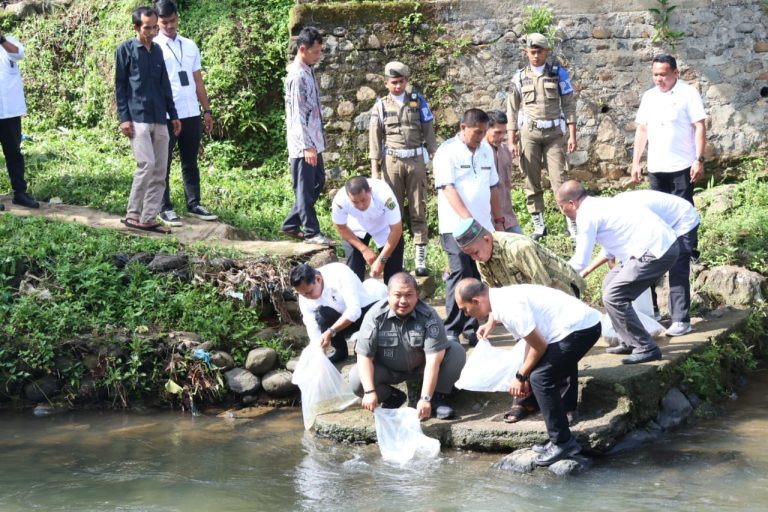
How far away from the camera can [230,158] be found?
12.4 meters

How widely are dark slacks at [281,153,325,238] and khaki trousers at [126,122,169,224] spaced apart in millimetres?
1208

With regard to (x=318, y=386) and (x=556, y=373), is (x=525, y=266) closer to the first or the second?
(x=556, y=373)

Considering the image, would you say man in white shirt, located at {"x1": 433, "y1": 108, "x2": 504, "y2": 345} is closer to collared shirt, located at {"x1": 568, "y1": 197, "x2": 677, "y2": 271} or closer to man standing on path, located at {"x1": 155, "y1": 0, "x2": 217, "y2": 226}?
collared shirt, located at {"x1": 568, "y1": 197, "x2": 677, "y2": 271}

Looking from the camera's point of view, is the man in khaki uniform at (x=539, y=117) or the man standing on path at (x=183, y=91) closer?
the man standing on path at (x=183, y=91)

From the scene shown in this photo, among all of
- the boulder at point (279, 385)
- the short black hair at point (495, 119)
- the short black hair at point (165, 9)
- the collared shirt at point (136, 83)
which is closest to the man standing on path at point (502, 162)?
the short black hair at point (495, 119)

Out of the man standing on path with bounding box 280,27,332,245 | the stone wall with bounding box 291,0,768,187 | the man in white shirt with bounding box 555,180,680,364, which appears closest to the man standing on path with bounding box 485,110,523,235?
the man in white shirt with bounding box 555,180,680,364

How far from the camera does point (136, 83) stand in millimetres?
9172

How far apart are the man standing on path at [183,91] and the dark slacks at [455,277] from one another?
3.18 m

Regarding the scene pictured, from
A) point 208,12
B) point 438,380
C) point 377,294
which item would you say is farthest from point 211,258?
point 208,12

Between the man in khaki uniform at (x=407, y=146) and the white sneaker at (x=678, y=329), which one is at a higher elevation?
the man in khaki uniform at (x=407, y=146)

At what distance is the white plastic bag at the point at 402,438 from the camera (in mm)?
6773

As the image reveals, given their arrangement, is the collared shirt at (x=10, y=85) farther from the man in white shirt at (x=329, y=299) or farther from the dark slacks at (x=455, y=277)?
the dark slacks at (x=455, y=277)

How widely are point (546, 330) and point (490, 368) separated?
0.69m

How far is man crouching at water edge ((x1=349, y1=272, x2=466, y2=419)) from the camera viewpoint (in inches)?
269
